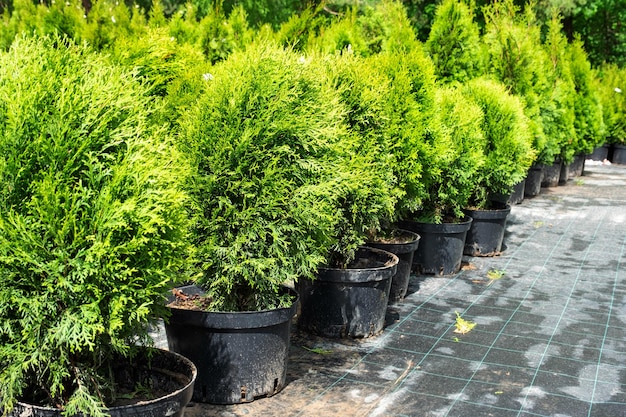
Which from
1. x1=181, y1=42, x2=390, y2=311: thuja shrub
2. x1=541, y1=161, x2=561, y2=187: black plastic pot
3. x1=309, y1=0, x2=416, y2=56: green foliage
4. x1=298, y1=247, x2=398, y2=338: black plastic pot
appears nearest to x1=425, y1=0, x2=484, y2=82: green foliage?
x1=309, y1=0, x2=416, y2=56: green foliage

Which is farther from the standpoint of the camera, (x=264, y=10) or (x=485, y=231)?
(x=264, y=10)

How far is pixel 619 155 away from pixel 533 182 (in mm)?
8428

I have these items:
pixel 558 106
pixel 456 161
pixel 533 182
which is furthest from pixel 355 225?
pixel 558 106

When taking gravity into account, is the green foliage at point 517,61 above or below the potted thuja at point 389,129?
above

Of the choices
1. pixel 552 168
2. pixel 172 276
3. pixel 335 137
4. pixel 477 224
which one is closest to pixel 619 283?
pixel 477 224

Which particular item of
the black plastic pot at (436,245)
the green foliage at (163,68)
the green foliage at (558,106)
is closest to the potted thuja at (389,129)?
the black plastic pot at (436,245)

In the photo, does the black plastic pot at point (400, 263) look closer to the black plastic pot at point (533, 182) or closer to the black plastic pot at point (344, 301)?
the black plastic pot at point (344, 301)

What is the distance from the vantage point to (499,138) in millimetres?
8414

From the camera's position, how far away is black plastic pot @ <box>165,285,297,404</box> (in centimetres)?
407

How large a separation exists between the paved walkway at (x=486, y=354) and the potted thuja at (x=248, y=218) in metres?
0.27

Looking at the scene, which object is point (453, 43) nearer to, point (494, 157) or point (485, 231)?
point (494, 157)

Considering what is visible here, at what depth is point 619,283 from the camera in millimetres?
7383

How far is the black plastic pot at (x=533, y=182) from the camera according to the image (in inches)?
504

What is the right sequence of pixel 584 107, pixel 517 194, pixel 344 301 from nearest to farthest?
pixel 344 301 < pixel 517 194 < pixel 584 107
